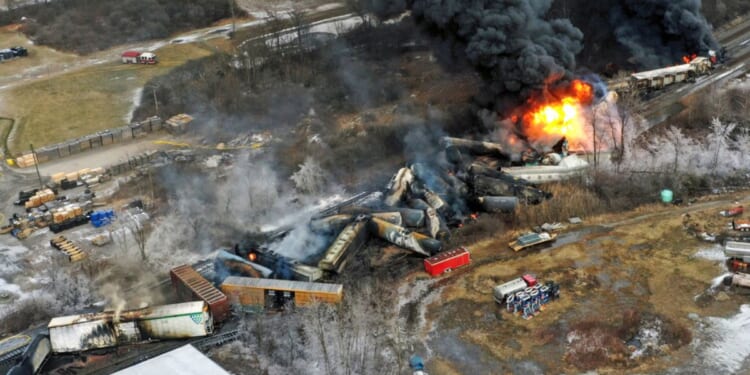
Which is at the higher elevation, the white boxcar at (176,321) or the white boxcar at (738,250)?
the white boxcar at (176,321)

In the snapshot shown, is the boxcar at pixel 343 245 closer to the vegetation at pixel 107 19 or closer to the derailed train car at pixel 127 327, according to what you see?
the derailed train car at pixel 127 327

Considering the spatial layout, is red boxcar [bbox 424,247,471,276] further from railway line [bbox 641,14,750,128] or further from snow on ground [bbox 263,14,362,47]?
snow on ground [bbox 263,14,362,47]

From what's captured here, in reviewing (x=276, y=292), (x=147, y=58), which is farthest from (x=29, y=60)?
(x=276, y=292)

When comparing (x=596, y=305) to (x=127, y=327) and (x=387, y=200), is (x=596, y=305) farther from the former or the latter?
(x=127, y=327)

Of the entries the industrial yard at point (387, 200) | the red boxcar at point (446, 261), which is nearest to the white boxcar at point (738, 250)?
the industrial yard at point (387, 200)

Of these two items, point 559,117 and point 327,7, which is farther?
point 327,7

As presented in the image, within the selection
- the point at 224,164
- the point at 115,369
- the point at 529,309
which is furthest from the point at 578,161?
the point at 115,369

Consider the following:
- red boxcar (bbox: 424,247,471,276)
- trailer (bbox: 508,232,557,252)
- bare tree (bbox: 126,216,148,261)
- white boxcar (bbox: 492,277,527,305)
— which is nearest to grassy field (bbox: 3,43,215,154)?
bare tree (bbox: 126,216,148,261)
